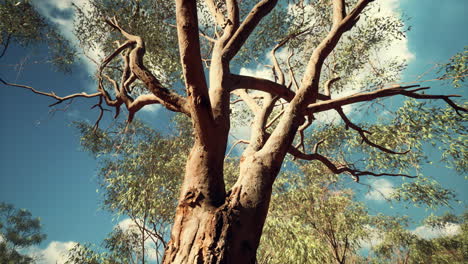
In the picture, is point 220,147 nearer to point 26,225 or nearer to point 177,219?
point 177,219

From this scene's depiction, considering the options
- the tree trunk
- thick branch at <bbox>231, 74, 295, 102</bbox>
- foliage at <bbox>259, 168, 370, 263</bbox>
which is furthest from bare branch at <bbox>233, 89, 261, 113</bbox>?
foliage at <bbox>259, 168, 370, 263</bbox>

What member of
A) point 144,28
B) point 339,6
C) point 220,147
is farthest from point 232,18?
point 144,28

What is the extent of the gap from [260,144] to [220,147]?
855 mm

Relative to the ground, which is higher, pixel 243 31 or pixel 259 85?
pixel 243 31

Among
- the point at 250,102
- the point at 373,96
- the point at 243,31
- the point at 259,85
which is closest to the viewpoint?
the point at 373,96

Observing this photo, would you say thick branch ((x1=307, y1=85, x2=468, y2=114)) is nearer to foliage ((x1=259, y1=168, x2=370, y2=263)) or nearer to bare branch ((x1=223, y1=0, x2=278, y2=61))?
bare branch ((x1=223, y1=0, x2=278, y2=61))

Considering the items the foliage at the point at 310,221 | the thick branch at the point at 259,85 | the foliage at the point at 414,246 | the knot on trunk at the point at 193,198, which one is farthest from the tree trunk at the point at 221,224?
the foliage at the point at 414,246

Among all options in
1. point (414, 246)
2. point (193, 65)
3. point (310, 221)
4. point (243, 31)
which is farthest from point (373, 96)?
point (414, 246)

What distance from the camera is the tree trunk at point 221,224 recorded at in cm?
144

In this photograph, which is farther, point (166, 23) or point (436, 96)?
point (166, 23)

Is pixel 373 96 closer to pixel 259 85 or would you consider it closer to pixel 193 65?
pixel 259 85

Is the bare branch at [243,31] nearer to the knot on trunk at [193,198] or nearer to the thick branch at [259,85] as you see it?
the thick branch at [259,85]

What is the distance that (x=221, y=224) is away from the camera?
1.52m

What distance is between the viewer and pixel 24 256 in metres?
18.3
